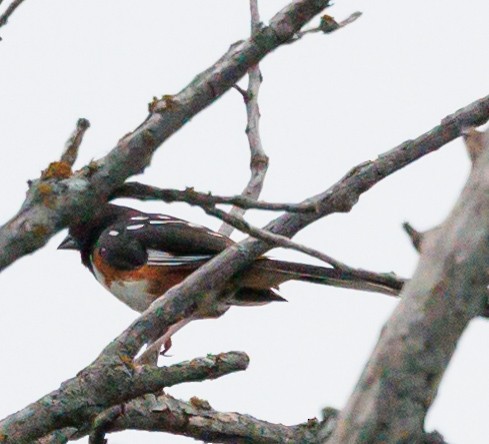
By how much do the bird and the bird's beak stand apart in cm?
3

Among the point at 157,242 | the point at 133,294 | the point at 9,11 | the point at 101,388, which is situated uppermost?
the point at 157,242

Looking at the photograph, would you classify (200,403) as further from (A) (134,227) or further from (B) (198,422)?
(A) (134,227)

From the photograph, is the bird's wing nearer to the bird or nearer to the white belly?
the bird

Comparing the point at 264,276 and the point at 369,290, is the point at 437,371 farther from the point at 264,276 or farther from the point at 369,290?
the point at 264,276

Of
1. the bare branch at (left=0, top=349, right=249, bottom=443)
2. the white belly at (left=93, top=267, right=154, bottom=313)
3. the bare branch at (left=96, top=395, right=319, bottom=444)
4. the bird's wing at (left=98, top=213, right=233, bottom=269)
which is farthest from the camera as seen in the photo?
the white belly at (left=93, top=267, right=154, bottom=313)

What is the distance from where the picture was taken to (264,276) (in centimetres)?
607

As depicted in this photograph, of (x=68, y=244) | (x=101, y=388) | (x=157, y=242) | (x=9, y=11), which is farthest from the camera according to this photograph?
(x=68, y=244)

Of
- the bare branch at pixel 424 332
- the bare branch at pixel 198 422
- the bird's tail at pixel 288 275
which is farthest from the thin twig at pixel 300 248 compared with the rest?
the bird's tail at pixel 288 275

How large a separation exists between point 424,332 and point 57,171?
114cm

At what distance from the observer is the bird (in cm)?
604

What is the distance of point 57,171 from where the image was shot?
9.00ft

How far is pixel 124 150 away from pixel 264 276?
3.35 meters

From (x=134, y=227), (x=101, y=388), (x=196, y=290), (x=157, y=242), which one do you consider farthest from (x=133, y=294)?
(x=101, y=388)

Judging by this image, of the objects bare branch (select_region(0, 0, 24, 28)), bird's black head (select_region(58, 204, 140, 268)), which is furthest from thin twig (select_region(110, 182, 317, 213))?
bird's black head (select_region(58, 204, 140, 268))
